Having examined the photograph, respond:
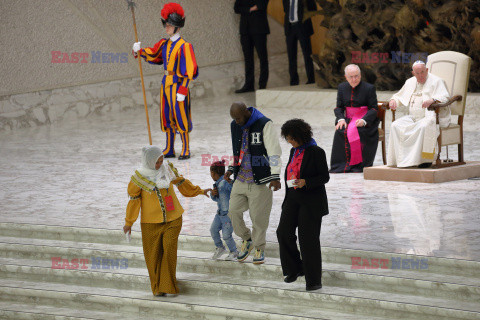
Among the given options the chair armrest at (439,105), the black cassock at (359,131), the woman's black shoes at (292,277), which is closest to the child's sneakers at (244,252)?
the woman's black shoes at (292,277)

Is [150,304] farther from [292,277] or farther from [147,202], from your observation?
[292,277]

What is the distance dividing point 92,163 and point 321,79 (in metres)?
5.04

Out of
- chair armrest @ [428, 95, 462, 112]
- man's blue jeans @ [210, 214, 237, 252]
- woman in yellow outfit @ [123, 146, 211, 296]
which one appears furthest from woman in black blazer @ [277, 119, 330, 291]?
chair armrest @ [428, 95, 462, 112]

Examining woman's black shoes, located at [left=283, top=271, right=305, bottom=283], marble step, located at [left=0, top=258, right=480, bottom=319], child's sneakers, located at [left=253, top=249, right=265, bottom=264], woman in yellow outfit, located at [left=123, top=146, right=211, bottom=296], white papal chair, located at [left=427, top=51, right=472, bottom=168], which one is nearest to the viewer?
marble step, located at [left=0, top=258, right=480, bottom=319]

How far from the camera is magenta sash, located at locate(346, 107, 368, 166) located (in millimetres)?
8898

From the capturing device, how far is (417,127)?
27.4 ft

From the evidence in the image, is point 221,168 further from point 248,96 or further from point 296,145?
point 248,96

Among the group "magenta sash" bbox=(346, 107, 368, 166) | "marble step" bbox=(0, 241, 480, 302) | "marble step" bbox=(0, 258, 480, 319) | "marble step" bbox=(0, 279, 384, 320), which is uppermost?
"magenta sash" bbox=(346, 107, 368, 166)

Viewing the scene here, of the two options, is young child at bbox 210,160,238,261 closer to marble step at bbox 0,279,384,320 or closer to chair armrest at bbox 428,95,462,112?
marble step at bbox 0,279,384,320

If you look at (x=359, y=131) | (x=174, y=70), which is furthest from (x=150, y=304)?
(x=174, y=70)

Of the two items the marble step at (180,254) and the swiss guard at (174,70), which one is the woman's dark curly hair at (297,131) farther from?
the swiss guard at (174,70)

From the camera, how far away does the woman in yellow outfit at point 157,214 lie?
5.76 metres

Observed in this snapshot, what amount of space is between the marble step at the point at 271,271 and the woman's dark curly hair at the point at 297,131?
0.97 meters

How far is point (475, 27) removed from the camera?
1146 centimetres
